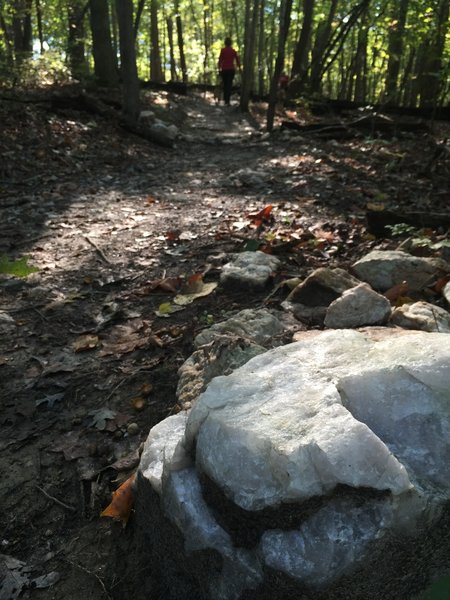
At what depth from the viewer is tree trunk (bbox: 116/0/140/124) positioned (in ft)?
28.5

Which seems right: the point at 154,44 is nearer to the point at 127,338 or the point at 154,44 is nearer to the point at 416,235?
the point at 416,235

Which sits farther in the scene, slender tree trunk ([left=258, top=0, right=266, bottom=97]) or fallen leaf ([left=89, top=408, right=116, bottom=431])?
slender tree trunk ([left=258, top=0, right=266, bottom=97])

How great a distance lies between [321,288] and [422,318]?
0.79 m

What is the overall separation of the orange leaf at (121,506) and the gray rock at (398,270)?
2.20 metres

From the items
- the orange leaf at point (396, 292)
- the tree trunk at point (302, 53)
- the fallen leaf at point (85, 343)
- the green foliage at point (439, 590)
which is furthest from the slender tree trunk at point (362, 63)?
the green foliage at point (439, 590)

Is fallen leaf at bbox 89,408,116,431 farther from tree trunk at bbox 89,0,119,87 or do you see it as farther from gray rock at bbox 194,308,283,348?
tree trunk at bbox 89,0,119,87

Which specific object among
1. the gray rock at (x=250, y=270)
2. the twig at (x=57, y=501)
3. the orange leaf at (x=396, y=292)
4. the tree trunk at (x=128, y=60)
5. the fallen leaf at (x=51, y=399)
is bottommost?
the twig at (x=57, y=501)

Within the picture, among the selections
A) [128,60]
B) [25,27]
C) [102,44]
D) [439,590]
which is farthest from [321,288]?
[25,27]

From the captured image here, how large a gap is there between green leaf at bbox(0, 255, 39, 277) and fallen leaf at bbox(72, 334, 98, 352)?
1.22 metres

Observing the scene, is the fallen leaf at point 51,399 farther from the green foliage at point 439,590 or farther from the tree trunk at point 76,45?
the tree trunk at point 76,45

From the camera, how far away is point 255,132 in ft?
37.3

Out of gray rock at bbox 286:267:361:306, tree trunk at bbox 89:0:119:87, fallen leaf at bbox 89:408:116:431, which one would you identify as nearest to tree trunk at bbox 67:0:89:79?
tree trunk at bbox 89:0:119:87

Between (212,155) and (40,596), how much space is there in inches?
330

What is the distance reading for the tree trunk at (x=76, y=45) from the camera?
Answer: 11469mm
